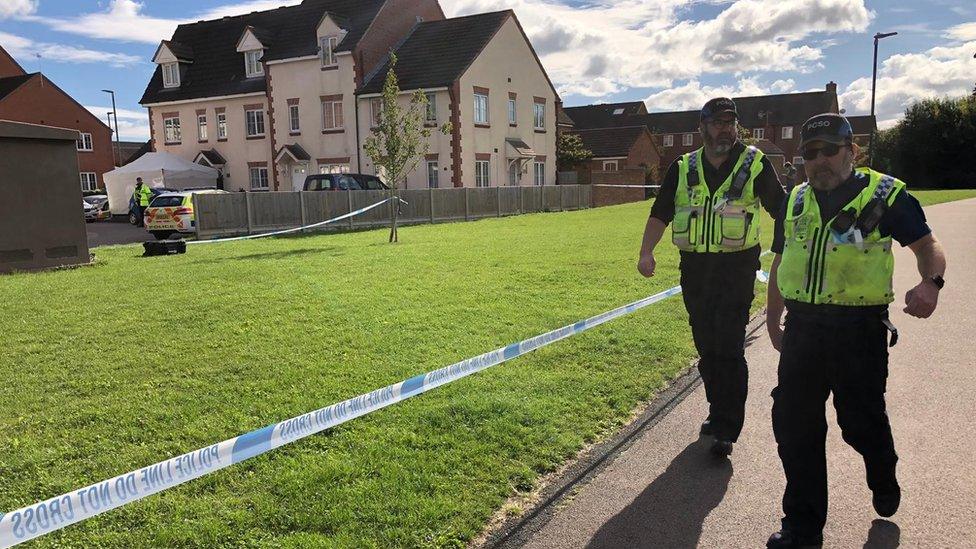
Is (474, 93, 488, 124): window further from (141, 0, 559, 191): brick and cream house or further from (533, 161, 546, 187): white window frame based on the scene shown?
(533, 161, 546, 187): white window frame

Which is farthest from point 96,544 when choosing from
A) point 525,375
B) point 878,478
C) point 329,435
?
point 878,478

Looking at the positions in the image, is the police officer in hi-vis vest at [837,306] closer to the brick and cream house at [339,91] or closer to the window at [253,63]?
the brick and cream house at [339,91]

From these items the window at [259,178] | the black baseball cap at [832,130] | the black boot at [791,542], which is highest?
the window at [259,178]

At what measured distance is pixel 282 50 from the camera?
115 feet

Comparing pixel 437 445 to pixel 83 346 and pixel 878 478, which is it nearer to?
pixel 878 478

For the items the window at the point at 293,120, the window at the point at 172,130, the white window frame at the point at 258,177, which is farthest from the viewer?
the window at the point at 172,130

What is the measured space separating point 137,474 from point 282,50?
36.0 m

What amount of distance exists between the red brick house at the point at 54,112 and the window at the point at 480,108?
93.2 ft

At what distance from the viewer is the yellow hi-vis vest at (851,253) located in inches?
114

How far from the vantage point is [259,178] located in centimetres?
3669

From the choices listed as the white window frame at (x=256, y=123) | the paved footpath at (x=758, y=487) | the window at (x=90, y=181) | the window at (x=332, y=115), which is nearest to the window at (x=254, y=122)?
the white window frame at (x=256, y=123)

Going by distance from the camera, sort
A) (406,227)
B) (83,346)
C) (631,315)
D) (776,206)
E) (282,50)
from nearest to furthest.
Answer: (776,206) → (83,346) → (631,315) → (406,227) → (282,50)

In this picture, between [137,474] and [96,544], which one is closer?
[137,474]

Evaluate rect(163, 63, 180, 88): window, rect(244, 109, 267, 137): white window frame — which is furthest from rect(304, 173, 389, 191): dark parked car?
rect(163, 63, 180, 88): window
